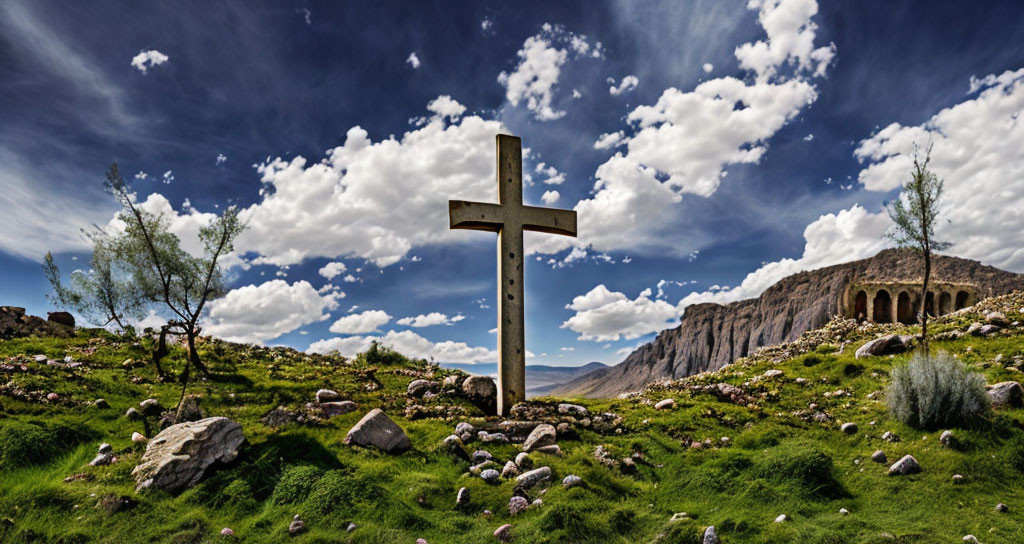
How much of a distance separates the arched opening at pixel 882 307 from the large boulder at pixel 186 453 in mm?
61620

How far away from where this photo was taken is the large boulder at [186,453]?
912 centimetres

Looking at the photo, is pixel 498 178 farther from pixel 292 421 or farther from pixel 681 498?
pixel 681 498

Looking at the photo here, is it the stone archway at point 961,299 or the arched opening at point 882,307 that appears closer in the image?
the stone archway at point 961,299

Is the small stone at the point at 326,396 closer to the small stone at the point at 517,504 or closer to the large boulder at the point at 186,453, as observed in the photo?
the large boulder at the point at 186,453

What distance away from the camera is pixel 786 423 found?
43.6 feet

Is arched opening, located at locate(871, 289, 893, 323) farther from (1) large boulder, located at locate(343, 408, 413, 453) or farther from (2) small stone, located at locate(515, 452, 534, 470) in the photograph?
(1) large boulder, located at locate(343, 408, 413, 453)

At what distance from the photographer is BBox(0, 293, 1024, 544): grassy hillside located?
8.00 metres

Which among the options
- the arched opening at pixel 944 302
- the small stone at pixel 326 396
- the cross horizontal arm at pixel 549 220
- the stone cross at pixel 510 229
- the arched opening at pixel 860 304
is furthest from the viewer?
the arched opening at pixel 860 304

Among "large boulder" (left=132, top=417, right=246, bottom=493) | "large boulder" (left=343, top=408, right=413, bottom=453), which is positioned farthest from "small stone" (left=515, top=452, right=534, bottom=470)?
"large boulder" (left=132, top=417, right=246, bottom=493)

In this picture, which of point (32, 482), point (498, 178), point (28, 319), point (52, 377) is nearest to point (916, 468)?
point (498, 178)

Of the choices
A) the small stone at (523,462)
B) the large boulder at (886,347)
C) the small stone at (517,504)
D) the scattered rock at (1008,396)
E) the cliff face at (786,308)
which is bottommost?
the small stone at (517,504)

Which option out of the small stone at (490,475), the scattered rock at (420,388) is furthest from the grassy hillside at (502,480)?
the scattered rock at (420,388)

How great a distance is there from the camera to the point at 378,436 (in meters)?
10.9

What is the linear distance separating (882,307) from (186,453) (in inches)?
2506
